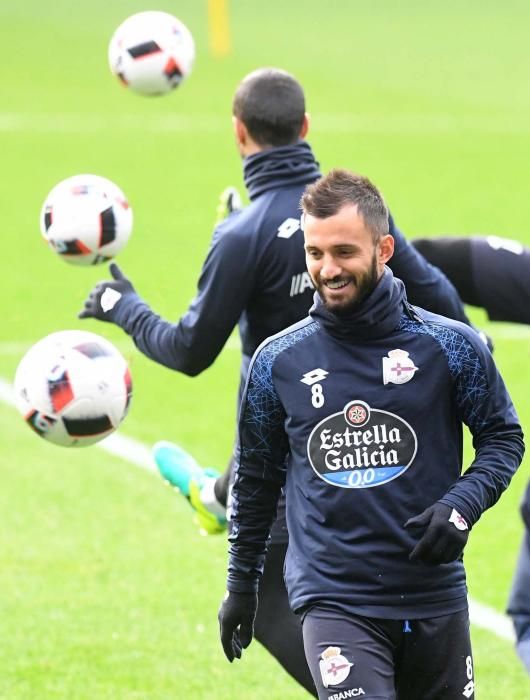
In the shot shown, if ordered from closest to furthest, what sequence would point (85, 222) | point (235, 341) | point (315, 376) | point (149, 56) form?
point (315, 376) < point (85, 222) < point (149, 56) < point (235, 341)

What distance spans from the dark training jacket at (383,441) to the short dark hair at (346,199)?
0.19 meters

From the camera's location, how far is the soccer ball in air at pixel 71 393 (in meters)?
6.61

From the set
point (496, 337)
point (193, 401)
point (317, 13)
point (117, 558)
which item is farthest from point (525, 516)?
point (317, 13)

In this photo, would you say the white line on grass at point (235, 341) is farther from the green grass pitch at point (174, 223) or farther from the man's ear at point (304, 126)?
the man's ear at point (304, 126)

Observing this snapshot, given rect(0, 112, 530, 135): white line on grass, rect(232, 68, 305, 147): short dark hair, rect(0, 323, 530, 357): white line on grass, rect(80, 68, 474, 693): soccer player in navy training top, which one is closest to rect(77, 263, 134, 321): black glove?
rect(80, 68, 474, 693): soccer player in navy training top

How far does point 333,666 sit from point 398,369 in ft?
2.96

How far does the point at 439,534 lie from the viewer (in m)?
4.81

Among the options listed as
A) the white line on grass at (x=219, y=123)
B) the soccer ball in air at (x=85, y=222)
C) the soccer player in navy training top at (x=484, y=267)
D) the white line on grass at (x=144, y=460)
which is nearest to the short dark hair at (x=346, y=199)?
the soccer ball in air at (x=85, y=222)

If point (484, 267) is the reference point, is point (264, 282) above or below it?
above

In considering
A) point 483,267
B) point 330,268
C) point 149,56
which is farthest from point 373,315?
point 149,56

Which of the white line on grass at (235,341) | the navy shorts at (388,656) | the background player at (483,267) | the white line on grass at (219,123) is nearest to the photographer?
the navy shorts at (388,656)

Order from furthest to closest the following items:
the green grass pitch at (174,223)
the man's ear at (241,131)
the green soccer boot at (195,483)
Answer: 1. the green grass pitch at (174,223)
2. the green soccer boot at (195,483)
3. the man's ear at (241,131)

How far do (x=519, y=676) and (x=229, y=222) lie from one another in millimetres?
2484

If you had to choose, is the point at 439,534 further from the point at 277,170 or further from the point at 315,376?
the point at 277,170
